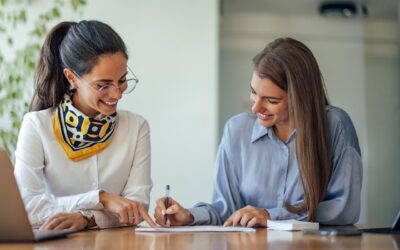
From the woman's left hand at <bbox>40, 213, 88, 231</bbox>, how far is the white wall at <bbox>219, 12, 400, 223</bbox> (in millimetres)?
3595

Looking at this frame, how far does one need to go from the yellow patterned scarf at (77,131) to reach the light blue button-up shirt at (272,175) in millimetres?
425

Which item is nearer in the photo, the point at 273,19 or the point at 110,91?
the point at 110,91

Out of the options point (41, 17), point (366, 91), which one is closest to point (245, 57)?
point (366, 91)

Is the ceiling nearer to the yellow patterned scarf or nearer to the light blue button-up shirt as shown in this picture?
the light blue button-up shirt

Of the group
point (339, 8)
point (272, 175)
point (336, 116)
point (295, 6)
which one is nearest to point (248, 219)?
point (272, 175)

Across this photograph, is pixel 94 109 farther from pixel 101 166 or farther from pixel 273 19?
pixel 273 19

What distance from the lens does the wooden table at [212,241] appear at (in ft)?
4.82

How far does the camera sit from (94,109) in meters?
2.46

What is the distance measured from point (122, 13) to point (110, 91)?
2.54 meters

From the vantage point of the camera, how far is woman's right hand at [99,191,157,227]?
207 cm

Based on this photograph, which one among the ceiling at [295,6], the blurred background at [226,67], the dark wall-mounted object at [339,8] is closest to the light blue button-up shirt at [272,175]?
the blurred background at [226,67]

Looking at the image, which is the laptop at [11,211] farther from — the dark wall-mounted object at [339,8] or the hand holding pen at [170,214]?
the dark wall-mounted object at [339,8]

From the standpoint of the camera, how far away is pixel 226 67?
568cm

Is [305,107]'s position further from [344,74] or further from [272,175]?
[344,74]
